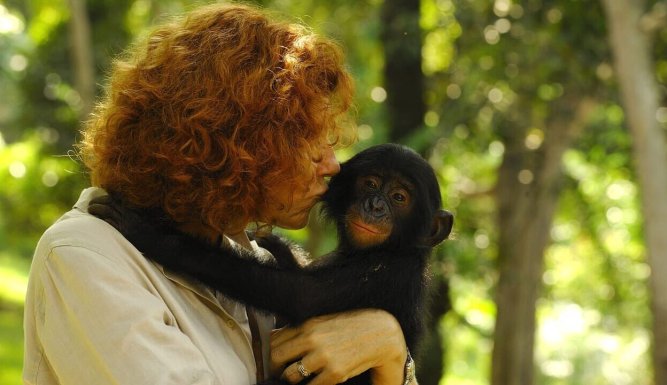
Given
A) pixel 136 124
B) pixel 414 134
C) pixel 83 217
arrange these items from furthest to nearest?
pixel 414 134
pixel 136 124
pixel 83 217

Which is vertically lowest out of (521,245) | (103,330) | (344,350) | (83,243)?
(521,245)

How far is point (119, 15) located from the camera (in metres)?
11.8

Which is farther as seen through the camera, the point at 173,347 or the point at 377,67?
the point at 377,67

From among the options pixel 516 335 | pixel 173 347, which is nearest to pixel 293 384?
pixel 173 347

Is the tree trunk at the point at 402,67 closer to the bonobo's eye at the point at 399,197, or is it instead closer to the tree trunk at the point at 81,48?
the tree trunk at the point at 81,48

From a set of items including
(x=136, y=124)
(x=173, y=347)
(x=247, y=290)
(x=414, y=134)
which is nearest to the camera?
(x=173, y=347)

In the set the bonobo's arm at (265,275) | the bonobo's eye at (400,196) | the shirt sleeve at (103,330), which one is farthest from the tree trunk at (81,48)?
the shirt sleeve at (103,330)

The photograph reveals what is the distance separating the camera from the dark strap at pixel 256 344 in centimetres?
246

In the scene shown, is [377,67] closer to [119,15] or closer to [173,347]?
[119,15]

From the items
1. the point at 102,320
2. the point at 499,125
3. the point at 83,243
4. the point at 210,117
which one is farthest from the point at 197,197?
the point at 499,125

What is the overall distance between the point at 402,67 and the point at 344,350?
5.32 m

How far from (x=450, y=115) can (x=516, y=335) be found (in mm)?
2152

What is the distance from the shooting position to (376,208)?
10.4 feet

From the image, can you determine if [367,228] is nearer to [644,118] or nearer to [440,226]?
[440,226]
